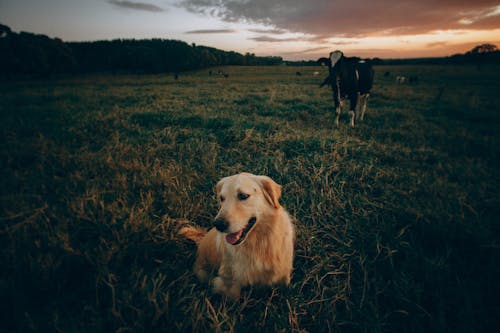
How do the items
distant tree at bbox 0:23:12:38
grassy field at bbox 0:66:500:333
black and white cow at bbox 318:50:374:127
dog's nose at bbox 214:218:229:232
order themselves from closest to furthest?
grassy field at bbox 0:66:500:333, dog's nose at bbox 214:218:229:232, black and white cow at bbox 318:50:374:127, distant tree at bbox 0:23:12:38

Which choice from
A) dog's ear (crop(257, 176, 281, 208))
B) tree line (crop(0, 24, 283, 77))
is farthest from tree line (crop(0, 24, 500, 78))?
dog's ear (crop(257, 176, 281, 208))

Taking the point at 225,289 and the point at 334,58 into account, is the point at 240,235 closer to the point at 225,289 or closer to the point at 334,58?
the point at 225,289

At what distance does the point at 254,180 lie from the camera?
2166mm

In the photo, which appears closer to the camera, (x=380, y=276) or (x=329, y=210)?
(x=380, y=276)

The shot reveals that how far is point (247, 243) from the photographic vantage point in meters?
2.07

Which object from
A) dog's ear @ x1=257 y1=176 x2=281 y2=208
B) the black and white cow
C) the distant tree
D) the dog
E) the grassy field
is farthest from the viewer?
the distant tree

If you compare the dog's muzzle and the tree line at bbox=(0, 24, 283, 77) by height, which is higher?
the tree line at bbox=(0, 24, 283, 77)

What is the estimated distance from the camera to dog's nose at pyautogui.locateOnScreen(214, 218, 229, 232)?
183 centimetres

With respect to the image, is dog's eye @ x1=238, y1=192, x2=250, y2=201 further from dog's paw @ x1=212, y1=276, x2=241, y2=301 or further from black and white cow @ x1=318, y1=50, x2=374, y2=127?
black and white cow @ x1=318, y1=50, x2=374, y2=127

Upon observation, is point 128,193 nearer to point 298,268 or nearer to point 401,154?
point 298,268

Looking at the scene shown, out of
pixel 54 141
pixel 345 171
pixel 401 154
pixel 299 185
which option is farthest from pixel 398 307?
pixel 54 141

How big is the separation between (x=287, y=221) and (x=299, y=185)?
1454 mm

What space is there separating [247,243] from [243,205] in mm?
393

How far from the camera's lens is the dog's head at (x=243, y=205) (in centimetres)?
188
